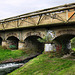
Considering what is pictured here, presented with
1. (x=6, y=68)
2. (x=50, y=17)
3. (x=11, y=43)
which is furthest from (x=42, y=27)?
(x=11, y=43)

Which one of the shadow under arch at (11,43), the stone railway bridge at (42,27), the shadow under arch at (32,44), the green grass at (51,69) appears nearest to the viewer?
the green grass at (51,69)

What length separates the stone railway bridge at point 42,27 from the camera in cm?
901

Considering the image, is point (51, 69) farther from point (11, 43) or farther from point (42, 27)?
point (11, 43)

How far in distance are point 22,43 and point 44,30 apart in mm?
4846

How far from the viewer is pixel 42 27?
447 inches

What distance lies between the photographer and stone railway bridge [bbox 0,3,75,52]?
9.01 metres

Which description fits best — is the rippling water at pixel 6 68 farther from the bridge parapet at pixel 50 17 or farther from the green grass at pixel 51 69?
the bridge parapet at pixel 50 17

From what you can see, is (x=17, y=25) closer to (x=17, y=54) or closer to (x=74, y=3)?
(x=17, y=54)

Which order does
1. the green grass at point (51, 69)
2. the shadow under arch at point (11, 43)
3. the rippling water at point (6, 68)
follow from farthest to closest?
the shadow under arch at point (11, 43)
the rippling water at point (6, 68)
the green grass at point (51, 69)

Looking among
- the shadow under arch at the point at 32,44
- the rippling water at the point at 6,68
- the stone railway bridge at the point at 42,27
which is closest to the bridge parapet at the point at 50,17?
the stone railway bridge at the point at 42,27

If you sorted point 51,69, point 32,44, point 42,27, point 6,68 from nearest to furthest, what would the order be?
1. point 51,69
2. point 6,68
3. point 42,27
4. point 32,44

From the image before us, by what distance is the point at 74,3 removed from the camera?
311 inches

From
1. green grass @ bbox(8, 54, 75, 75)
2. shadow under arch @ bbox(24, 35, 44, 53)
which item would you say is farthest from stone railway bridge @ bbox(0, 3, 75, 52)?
green grass @ bbox(8, 54, 75, 75)

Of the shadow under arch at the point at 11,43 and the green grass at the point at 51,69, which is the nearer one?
the green grass at the point at 51,69
